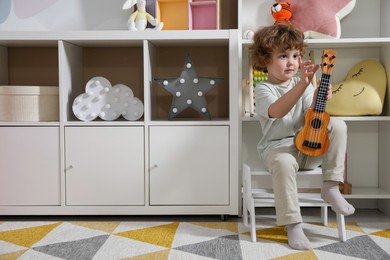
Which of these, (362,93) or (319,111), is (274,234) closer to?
(319,111)

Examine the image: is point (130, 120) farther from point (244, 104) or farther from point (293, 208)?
point (293, 208)

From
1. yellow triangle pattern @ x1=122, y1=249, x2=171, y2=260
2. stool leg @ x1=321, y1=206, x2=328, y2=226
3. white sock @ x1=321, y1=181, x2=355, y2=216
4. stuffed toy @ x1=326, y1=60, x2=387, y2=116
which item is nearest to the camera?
yellow triangle pattern @ x1=122, y1=249, x2=171, y2=260

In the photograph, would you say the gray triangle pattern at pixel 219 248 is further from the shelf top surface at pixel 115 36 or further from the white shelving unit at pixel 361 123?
the shelf top surface at pixel 115 36

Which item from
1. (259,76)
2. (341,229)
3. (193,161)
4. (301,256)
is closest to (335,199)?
(341,229)

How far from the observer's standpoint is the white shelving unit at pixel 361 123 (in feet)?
7.57

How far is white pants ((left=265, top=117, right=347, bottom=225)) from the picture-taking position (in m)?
1.73

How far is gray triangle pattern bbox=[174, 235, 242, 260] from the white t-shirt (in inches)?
14.3

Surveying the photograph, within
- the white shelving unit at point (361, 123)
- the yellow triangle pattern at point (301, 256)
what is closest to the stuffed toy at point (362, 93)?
the white shelving unit at point (361, 123)

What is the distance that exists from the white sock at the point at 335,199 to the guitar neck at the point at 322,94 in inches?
10.8

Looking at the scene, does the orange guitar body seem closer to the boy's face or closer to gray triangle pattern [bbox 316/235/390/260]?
the boy's face

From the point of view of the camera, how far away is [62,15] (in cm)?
244

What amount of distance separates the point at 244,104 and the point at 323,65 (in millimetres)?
559

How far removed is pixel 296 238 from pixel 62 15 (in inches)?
61.5

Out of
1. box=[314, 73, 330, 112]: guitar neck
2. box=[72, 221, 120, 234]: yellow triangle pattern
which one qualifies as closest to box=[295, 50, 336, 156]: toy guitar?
box=[314, 73, 330, 112]: guitar neck
